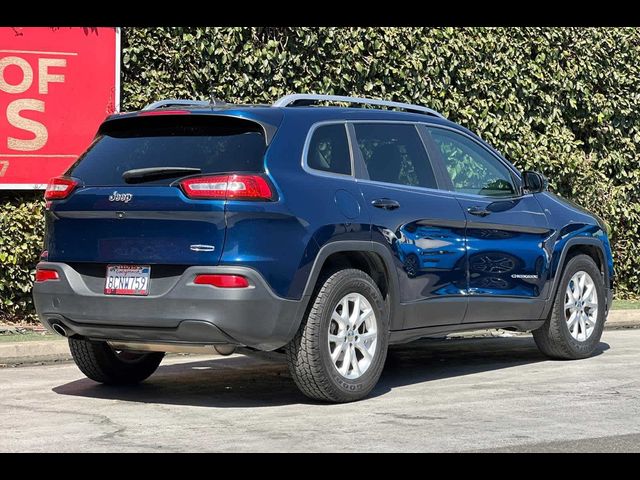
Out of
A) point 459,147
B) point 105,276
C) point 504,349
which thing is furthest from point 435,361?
point 105,276

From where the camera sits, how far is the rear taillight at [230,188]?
785cm

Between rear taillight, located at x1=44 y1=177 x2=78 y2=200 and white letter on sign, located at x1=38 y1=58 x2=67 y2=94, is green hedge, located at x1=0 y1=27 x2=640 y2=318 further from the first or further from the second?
rear taillight, located at x1=44 y1=177 x2=78 y2=200

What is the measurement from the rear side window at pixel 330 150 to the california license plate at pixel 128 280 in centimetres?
123

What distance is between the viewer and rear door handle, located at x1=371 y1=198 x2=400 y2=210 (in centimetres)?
864

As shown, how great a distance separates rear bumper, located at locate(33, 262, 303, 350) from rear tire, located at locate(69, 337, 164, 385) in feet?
2.38

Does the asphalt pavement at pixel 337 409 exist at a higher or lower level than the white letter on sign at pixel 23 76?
lower

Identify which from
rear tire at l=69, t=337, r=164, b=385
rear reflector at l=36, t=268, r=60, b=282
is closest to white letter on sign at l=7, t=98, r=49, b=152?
rear tire at l=69, t=337, r=164, b=385

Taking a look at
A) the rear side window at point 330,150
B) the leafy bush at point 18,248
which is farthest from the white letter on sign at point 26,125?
the rear side window at point 330,150

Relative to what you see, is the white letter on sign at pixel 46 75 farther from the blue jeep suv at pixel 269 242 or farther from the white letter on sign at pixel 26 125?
the blue jeep suv at pixel 269 242

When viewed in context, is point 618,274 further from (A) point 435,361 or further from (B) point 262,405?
(B) point 262,405

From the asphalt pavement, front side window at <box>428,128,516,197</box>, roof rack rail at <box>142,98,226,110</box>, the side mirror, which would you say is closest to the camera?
the asphalt pavement

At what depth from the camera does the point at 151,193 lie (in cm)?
804

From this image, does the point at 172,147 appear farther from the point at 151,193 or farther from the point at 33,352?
the point at 33,352

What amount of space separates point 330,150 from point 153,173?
3.90 ft
